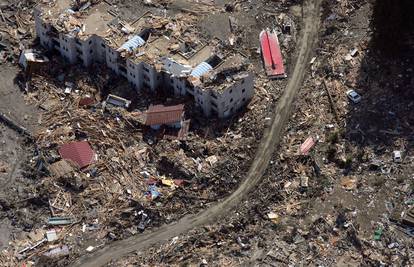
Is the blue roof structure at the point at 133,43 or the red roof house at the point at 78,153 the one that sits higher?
the blue roof structure at the point at 133,43

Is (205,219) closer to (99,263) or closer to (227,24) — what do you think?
(99,263)

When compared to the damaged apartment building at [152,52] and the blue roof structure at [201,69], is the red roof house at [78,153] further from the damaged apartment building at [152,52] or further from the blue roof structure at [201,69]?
the blue roof structure at [201,69]

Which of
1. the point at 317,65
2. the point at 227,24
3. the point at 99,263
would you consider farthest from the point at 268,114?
the point at 99,263

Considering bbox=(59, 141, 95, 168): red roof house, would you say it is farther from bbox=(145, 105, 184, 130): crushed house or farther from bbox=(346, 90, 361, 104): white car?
bbox=(346, 90, 361, 104): white car

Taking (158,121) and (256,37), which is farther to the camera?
(256,37)

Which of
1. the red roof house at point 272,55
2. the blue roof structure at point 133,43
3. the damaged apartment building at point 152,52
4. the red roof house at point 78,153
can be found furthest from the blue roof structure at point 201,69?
the red roof house at point 78,153

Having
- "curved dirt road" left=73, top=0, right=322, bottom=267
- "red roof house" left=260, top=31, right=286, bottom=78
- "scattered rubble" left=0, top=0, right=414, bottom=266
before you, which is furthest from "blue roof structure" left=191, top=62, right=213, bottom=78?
"curved dirt road" left=73, top=0, right=322, bottom=267

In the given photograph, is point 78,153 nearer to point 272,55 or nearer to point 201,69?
point 201,69

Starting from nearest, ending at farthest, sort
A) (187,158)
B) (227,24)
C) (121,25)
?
(187,158) → (121,25) → (227,24)

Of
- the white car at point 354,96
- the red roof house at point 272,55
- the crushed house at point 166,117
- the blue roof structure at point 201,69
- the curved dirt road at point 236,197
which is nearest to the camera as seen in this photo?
the curved dirt road at point 236,197
